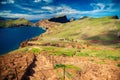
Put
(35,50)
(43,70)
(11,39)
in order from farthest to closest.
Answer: (11,39), (35,50), (43,70)

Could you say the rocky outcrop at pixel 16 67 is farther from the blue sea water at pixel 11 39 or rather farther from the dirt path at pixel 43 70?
A: the blue sea water at pixel 11 39

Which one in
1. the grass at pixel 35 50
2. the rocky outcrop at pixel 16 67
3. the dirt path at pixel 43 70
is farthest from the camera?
the grass at pixel 35 50

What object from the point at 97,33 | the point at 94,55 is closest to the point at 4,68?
the point at 94,55

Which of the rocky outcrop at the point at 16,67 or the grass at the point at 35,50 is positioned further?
the grass at the point at 35,50

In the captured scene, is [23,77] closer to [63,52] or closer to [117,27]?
[63,52]

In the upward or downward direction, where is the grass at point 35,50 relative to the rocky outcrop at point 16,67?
upward

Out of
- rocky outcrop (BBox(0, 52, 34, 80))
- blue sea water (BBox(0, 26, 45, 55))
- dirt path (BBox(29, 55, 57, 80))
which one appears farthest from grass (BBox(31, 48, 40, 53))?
blue sea water (BBox(0, 26, 45, 55))

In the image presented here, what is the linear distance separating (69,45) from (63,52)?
9.83m

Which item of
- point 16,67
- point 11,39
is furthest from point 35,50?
point 11,39

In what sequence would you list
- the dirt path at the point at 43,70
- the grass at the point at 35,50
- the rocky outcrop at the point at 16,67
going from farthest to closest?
the grass at the point at 35,50 → the dirt path at the point at 43,70 → the rocky outcrop at the point at 16,67

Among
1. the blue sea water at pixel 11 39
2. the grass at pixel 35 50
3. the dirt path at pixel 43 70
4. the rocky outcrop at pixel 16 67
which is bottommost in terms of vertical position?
the blue sea water at pixel 11 39

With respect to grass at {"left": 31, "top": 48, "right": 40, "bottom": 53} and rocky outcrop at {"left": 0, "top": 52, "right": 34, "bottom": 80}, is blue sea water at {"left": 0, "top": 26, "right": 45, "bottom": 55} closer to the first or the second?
grass at {"left": 31, "top": 48, "right": 40, "bottom": 53}

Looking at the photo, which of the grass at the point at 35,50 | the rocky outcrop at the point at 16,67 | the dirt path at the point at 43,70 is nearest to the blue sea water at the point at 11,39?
the grass at the point at 35,50

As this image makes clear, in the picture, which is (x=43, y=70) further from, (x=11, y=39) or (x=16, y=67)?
(x=11, y=39)
